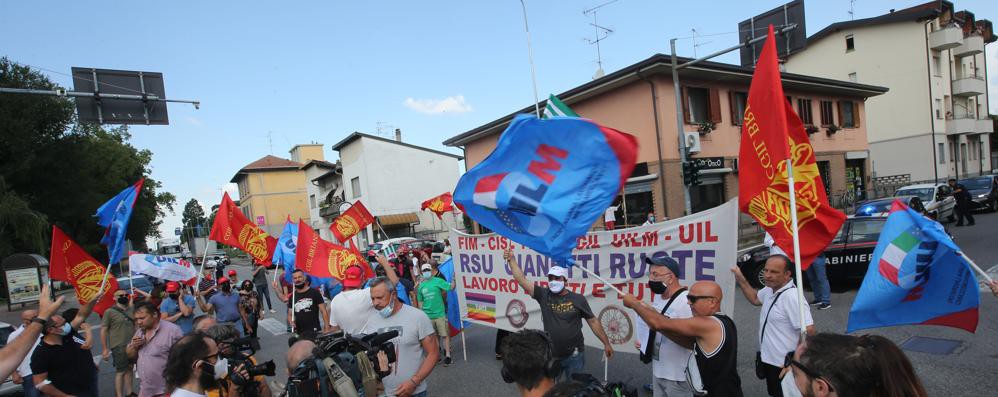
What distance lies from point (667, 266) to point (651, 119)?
17391mm

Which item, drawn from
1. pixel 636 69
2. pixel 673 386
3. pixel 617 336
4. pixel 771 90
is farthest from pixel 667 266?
pixel 636 69

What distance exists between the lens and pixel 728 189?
21844 millimetres

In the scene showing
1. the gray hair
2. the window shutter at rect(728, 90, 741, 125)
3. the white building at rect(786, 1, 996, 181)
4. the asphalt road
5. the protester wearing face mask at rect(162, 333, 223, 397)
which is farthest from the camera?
the white building at rect(786, 1, 996, 181)

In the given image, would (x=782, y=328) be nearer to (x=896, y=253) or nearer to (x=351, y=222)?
(x=896, y=253)

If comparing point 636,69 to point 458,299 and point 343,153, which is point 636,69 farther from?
point 343,153

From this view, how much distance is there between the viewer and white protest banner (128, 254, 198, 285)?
911 cm

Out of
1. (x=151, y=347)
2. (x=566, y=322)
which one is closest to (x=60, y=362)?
(x=151, y=347)

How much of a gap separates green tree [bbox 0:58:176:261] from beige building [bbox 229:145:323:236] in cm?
1799

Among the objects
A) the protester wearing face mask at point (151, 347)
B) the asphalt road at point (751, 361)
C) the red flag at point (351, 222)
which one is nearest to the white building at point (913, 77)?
the asphalt road at point (751, 361)

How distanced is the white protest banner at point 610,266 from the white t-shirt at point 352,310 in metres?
2.44

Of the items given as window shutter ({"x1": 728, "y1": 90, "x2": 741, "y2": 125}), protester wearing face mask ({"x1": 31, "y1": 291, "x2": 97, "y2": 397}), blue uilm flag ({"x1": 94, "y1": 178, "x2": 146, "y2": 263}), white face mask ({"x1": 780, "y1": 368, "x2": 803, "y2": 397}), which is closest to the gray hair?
protester wearing face mask ({"x1": 31, "y1": 291, "x2": 97, "y2": 397})

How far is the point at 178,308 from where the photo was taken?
801cm

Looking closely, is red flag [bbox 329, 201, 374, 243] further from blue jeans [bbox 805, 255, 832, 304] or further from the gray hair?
blue jeans [bbox 805, 255, 832, 304]

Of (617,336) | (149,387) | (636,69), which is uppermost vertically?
(636,69)
